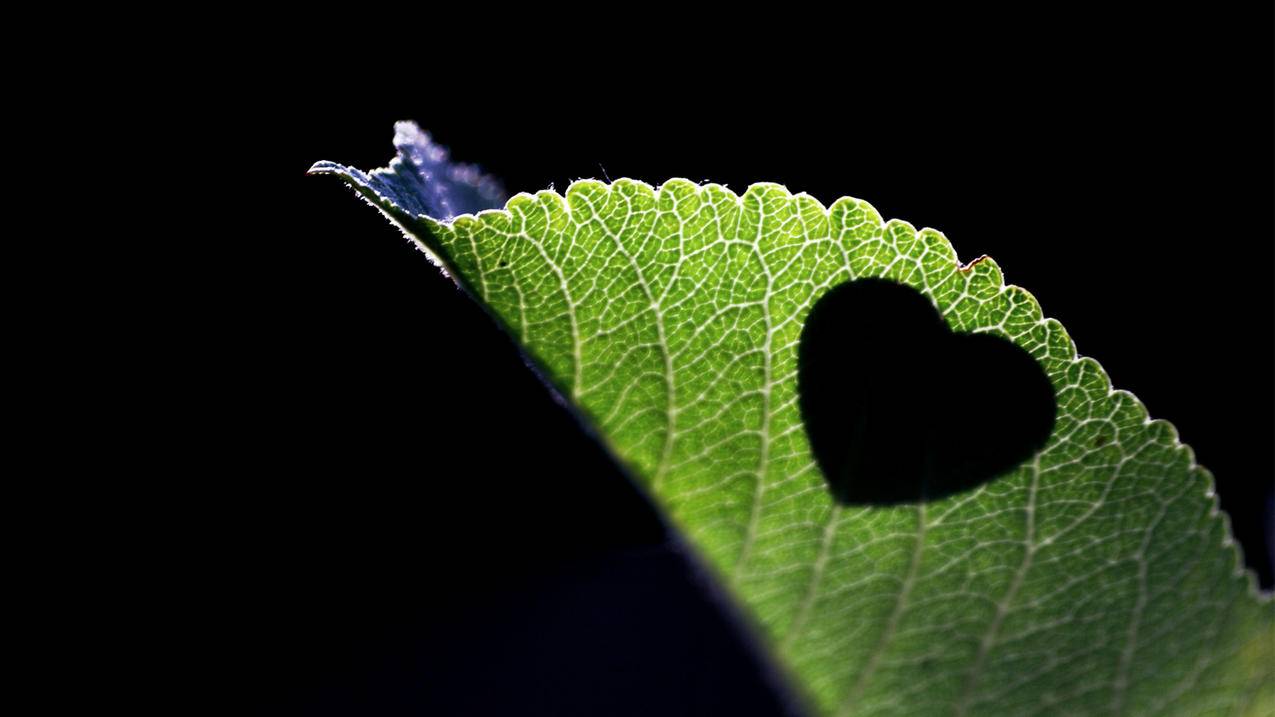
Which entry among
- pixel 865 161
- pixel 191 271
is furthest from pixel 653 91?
pixel 191 271

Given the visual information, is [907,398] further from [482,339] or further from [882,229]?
[482,339]

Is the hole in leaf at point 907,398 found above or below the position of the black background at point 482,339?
below

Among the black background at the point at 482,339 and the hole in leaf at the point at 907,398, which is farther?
the black background at the point at 482,339

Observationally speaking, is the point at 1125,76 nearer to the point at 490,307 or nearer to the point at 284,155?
the point at 284,155

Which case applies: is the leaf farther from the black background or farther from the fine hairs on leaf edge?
the black background

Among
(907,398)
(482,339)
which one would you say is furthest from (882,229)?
(482,339)

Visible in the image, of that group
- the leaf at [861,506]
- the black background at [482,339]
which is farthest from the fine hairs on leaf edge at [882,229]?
the black background at [482,339]

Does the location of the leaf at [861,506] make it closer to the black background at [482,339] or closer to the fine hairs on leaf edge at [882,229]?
the fine hairs on leaf edge at [882,229]
